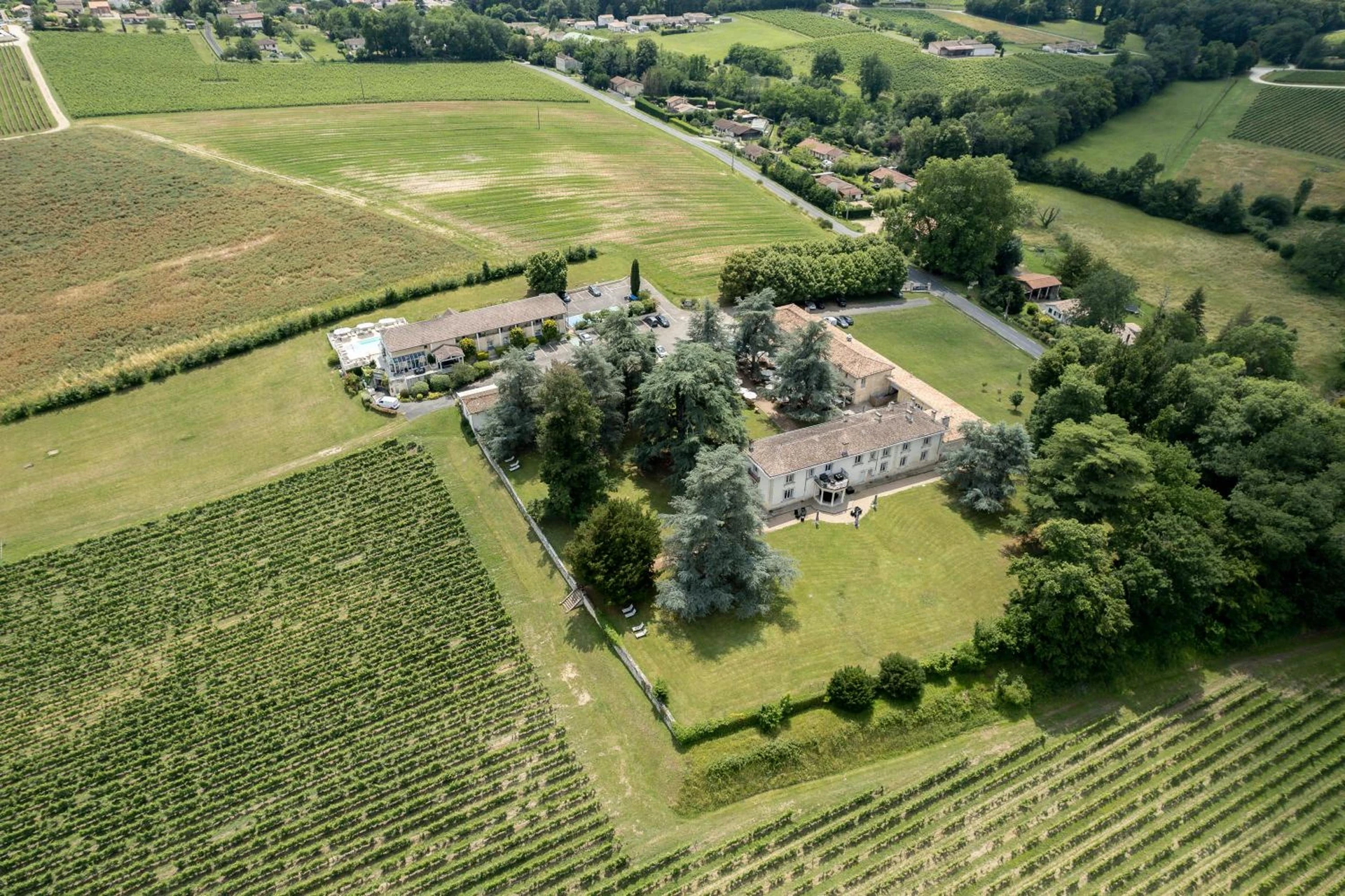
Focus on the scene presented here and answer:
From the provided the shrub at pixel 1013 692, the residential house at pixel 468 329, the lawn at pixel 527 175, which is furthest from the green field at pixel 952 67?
the shrub at pixel 1013 692

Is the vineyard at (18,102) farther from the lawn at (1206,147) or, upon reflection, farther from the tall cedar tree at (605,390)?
the lawn at (1206,147)

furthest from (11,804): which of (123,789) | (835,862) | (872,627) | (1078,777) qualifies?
(1078,777)

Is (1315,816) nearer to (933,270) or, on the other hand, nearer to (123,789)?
(123,789)

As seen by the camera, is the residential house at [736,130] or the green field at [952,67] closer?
the residential house at [736,130]

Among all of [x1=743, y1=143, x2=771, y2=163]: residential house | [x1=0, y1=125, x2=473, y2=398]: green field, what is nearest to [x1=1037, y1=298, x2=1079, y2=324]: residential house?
[x1=743, y1=143, x2=771, y2=163]: residential house

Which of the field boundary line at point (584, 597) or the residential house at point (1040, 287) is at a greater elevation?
the residential house at point (1040, 287)

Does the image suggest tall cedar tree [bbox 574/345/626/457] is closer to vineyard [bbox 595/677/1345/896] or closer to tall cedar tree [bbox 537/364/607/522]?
tall cedar tree [bbox 537/364/607/522]
